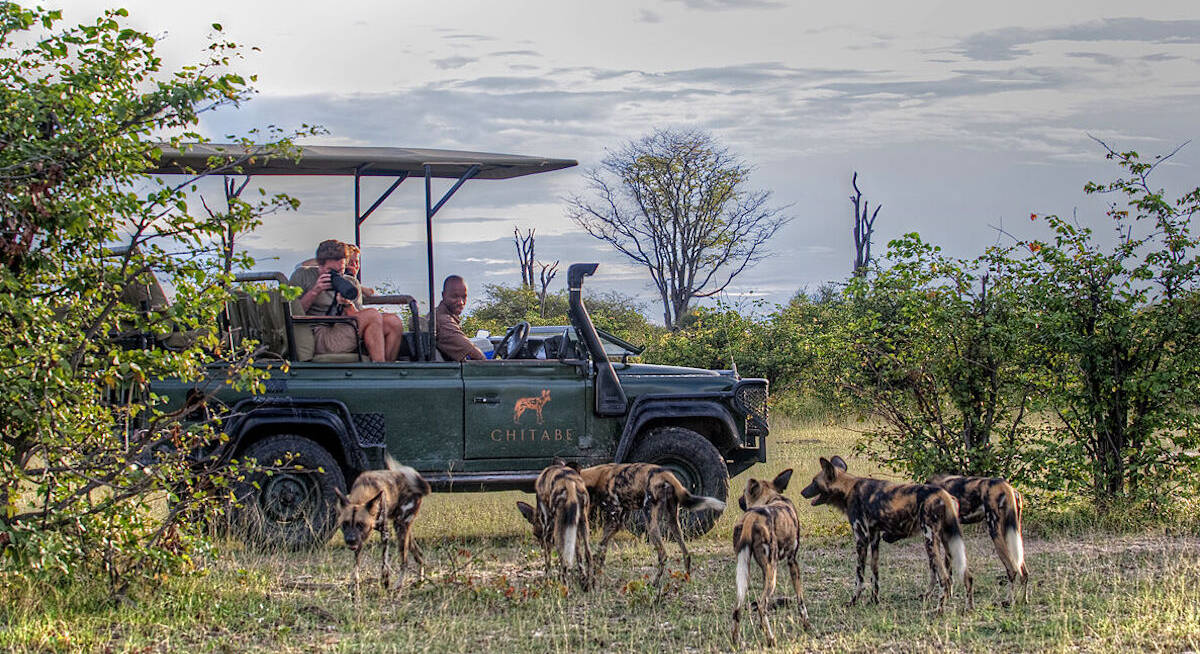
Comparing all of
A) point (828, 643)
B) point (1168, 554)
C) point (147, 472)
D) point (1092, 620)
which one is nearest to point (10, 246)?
point (147, 472)

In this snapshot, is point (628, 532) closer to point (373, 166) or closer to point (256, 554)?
point (256, 554)

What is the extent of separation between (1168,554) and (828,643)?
3484 mm

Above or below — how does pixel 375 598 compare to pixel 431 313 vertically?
below

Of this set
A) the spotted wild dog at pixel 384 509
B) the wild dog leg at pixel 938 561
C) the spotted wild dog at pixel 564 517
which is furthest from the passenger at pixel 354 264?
the wild dog leg at pixel 938 561

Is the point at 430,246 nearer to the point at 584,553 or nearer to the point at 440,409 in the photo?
the point at 440,409

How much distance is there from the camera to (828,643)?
5.88 m

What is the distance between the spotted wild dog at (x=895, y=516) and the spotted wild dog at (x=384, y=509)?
8.08 feet

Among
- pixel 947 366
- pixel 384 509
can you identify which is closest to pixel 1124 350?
pixel 947 366

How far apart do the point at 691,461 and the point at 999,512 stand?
269cm

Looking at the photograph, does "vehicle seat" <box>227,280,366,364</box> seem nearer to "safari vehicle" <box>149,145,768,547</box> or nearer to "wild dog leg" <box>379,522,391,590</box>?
"safari vehicle" <box>149,145,768,547</box>

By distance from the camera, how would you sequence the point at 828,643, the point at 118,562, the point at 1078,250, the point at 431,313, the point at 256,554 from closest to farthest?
the point at 828,643, the point at 118,562, the point at 256,554, the point at 431,313, the point at 1078,250

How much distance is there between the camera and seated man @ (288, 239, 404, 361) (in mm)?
8688

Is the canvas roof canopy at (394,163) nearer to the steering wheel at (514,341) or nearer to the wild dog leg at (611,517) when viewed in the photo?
the steering wheel at (514,341)

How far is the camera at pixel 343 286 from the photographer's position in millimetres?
8539
